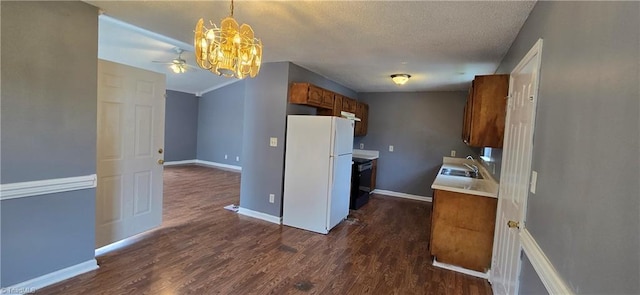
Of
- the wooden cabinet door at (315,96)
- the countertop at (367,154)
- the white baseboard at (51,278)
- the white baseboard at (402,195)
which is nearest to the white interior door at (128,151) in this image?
the white baseboard at (51,278)

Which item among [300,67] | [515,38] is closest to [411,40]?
[515,38]

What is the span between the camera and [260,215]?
4.05 m

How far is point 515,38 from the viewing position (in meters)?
2.41

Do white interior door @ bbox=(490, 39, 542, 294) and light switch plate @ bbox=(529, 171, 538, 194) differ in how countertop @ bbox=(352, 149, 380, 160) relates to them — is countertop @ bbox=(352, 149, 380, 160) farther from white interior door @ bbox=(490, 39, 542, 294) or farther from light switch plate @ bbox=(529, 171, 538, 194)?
light switch plate @ bbox=(529, 171, 538, 194)

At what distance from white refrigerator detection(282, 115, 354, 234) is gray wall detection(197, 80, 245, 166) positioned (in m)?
4.85

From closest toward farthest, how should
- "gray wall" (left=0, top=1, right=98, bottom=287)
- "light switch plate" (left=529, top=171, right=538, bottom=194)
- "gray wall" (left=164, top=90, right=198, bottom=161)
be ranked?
"light switch plate" (left=529, top=171, right=538, bottom=194) → "gray wall" (left=0, top=1, right=98, bottom=287) → "gray wall" (left=164, top=90, right=198, bottom=161)

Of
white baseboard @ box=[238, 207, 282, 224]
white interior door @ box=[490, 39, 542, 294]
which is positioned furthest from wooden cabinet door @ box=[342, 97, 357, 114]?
white interior door @ box=[490, 39, 542, 294]

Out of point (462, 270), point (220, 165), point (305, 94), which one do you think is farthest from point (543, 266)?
point (220, 165)

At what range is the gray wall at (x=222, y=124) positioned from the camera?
27.1 feet

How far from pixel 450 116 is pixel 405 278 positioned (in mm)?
3759

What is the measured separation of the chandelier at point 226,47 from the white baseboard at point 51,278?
2.07 m

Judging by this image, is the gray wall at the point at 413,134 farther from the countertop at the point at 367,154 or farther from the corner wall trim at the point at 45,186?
the corner wall trim at the point at 45,186

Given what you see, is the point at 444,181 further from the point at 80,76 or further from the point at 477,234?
the point at 80,76

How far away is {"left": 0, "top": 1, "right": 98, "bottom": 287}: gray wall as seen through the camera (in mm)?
1909
